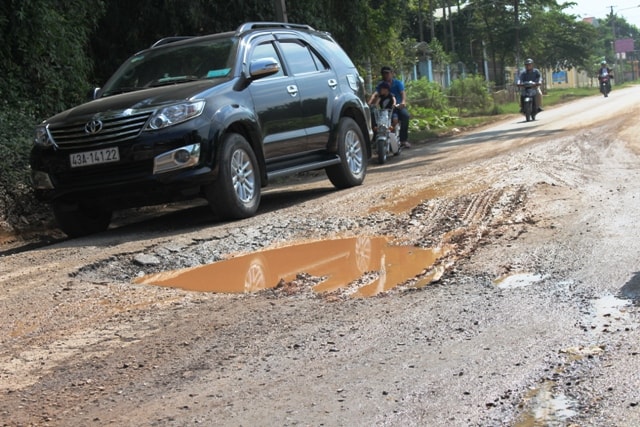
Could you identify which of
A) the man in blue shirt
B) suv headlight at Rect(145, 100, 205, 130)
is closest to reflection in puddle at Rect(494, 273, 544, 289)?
suv headlight at Rect(145, 100, 205, 130)

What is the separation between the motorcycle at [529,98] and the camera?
24.5 metres

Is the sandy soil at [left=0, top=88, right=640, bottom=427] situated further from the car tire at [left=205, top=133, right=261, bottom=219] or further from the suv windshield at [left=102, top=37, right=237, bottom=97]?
the suv windshield at [left=102, top=37, right=237, bottom=97]

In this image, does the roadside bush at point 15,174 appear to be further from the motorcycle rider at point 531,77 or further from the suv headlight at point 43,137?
the motorcycle rider at point 531,77

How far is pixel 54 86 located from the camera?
13.1 metres

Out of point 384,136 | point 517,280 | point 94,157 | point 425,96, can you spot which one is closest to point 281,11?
point 384,136

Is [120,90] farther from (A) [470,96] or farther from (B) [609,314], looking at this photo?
(A) [470,96]

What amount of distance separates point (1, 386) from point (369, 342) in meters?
1.73

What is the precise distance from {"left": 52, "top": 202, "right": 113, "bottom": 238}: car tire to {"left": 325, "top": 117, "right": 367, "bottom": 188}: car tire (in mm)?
2843

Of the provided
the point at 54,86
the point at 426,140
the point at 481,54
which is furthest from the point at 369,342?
the point at 481,54

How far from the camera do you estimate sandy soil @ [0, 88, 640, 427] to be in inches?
144

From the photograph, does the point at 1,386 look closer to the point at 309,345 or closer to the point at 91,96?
the point at 309,345

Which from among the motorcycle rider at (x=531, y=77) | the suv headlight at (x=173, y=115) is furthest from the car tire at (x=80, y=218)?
the motorcycle rider at (x=531, y=77)

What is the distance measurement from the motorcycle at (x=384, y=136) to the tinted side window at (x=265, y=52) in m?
5.58

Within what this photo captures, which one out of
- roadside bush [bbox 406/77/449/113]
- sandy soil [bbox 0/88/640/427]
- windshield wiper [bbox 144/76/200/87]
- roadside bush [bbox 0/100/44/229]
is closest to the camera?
sandy soil [bbox 0/88/640/427]
